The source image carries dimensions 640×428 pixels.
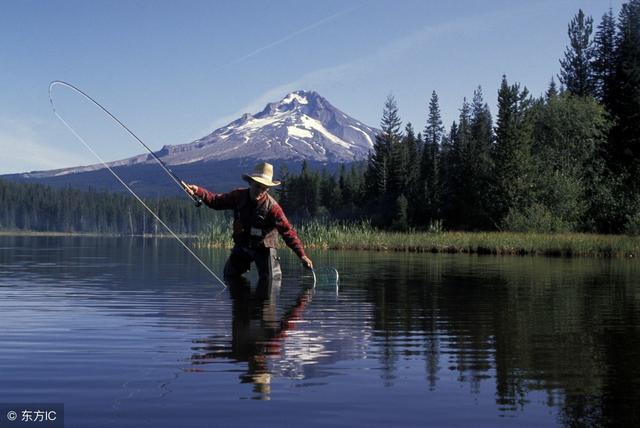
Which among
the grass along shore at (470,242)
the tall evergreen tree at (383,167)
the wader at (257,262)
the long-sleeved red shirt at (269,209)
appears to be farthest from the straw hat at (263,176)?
the tall evergreen tree at (383,167)

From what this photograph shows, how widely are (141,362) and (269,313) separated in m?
3.90

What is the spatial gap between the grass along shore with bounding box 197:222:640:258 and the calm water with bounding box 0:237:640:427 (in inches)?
1058

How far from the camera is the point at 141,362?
6.66 m

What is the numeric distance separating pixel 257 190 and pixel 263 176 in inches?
12.3

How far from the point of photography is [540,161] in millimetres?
68625

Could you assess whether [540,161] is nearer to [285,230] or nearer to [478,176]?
[478,176]

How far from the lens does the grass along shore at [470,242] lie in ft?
128

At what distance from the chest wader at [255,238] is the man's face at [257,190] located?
159 millimetres

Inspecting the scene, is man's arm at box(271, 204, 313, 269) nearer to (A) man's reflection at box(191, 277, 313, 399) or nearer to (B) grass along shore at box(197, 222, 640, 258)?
(A) man's reflection at box(191, 277, 313, 399)

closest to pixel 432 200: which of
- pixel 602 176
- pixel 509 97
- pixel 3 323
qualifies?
pixel 509 97

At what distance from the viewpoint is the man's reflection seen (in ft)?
20.5

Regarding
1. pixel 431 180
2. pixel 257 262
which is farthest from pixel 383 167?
pixel 257 262

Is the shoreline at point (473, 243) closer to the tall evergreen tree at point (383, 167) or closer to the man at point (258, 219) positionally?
the man at point (258, 219)

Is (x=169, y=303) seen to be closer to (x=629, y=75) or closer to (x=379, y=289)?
(x=379, y=289)
